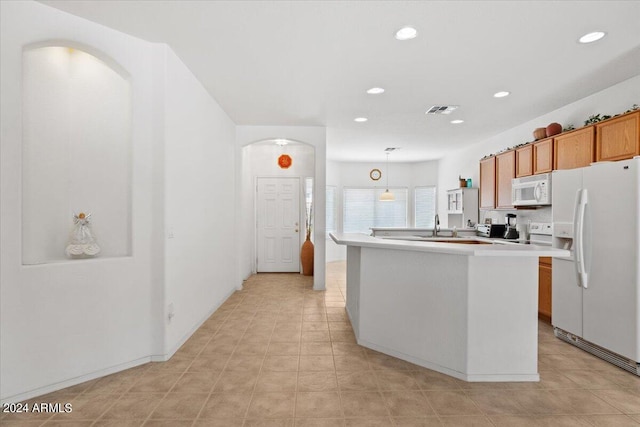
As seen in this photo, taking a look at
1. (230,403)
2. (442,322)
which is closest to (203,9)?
(230,403)

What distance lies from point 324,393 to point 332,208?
6789mm

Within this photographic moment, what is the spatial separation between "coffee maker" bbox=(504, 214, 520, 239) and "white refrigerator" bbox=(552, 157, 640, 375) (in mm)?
1508

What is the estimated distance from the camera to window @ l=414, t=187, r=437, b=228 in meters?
9.03

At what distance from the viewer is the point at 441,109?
15.1 ft

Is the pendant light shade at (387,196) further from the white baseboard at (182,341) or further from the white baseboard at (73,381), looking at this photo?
the white baseboard at (73,381)

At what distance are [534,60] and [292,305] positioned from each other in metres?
3.92

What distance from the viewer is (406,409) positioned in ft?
7.16

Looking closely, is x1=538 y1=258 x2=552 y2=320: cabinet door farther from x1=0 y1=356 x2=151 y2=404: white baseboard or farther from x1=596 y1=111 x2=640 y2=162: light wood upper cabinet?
x1=0 y1=356 x2=151 y2=404: white baseboard

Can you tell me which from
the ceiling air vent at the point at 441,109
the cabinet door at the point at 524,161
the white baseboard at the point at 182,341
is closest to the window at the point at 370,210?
the cabinet door at the point at 524,161

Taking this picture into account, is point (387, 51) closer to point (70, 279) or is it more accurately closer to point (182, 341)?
point (70, 279)

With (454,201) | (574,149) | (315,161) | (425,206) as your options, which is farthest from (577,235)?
(425,206)

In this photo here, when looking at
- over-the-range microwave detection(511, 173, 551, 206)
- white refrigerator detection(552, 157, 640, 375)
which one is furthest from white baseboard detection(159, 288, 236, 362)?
over-the-range microwave detection(511, 173, 551, 206)

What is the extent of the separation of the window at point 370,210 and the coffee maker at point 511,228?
3850mm

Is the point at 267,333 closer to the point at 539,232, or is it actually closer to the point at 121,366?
the point at 121,366
